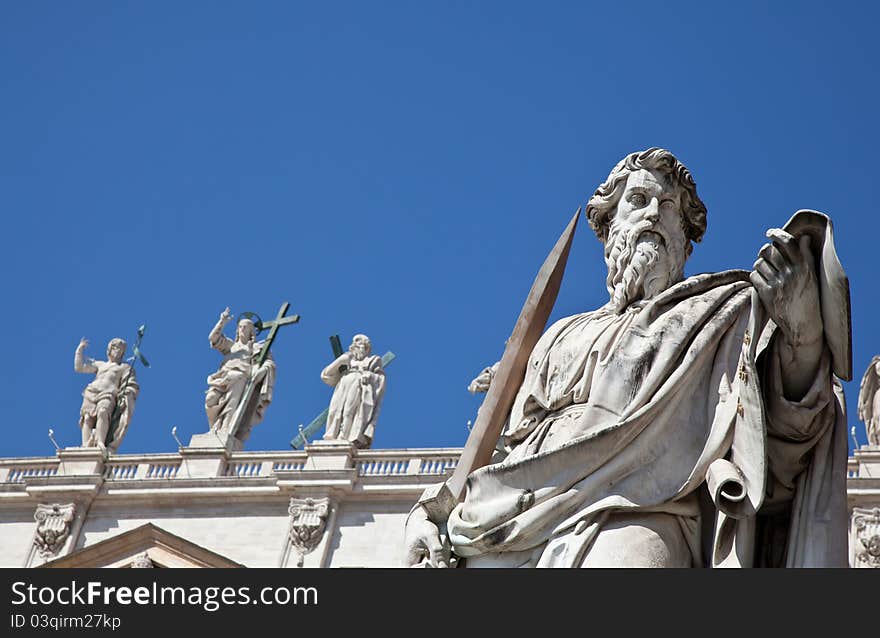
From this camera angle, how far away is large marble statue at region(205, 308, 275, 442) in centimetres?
2555

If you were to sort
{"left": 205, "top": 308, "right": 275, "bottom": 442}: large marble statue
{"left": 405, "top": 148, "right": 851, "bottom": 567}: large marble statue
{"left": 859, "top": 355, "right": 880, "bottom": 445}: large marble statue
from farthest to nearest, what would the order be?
{"left": 205, "top": 308, "right": 275, "bottom": 442}: large marble statue < {"left": 859, "top": 355, "right": 880, "bottom": 445}: large marble statue < {"left": 405, "top": 148, "right": 851, "bottom": 567}: large marble statue

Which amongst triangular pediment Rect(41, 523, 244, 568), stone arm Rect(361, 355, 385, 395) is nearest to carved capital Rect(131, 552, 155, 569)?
triangular pediment Rect(41, 523, 244, 568)

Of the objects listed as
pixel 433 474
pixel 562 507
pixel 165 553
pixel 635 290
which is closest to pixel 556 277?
pixel 635 290

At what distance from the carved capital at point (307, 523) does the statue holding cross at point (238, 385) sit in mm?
2365

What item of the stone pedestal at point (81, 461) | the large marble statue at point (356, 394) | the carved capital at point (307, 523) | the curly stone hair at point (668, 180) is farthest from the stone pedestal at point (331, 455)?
the curly stone hair at point (668, 180)

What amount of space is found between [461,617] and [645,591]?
42 cm

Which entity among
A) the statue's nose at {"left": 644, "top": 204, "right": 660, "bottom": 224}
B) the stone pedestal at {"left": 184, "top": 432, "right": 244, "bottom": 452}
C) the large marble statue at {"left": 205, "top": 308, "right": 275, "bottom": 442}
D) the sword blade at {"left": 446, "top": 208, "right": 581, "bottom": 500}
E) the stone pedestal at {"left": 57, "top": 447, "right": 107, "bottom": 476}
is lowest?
the sword blade at {"left": 446, "top": 208, "right": 581, "bottom": 500}

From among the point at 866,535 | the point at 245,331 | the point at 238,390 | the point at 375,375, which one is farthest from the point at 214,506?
the point at 866,535

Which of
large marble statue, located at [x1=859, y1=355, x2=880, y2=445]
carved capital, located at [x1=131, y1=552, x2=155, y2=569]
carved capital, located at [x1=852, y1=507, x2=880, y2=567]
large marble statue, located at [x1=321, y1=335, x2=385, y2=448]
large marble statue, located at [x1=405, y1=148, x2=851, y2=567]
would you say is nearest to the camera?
large marble statue, located at [x1=405, y1=148, x2=851, y2=567]

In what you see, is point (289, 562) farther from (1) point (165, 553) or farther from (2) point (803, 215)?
(2) point (803, 215)

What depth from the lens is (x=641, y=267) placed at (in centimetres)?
441

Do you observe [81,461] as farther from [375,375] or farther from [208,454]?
[375,375]

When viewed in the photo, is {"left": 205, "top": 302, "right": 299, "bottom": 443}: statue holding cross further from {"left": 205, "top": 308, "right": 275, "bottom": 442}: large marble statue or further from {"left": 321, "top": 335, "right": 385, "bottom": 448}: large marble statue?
{"left": 321, "top": 335, "right": 385, "bottom": 448}: large marble statue

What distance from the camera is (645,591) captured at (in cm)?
333
